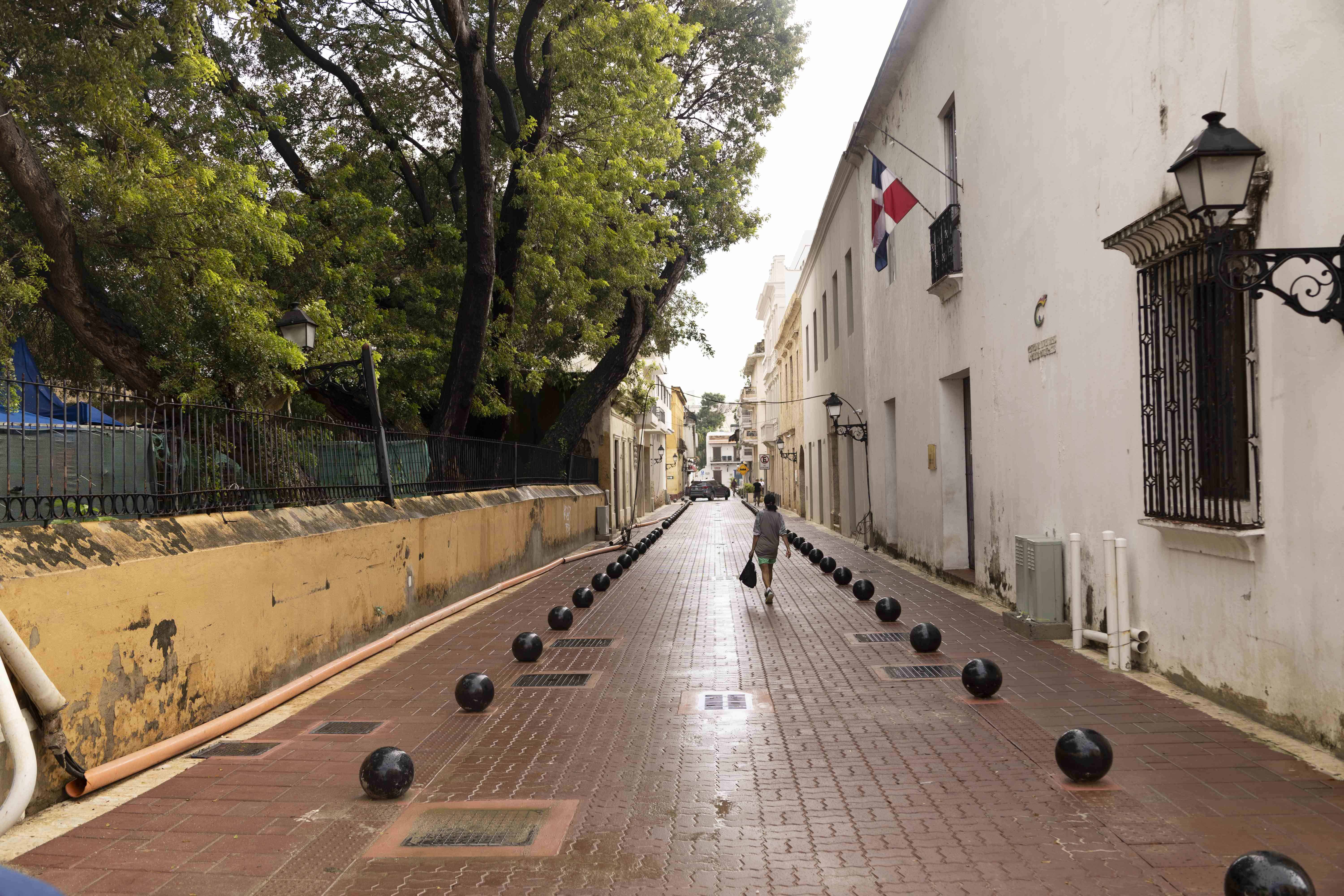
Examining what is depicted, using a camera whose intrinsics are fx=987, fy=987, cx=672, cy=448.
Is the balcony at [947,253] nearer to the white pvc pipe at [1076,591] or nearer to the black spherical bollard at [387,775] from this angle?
the white pvc pipe at [1076,591]

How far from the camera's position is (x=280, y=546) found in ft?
24.9

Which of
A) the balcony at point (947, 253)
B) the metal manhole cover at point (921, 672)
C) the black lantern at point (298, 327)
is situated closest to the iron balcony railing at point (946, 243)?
the balcony at point (947, 253)

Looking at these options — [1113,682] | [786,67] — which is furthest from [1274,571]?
[786,67]

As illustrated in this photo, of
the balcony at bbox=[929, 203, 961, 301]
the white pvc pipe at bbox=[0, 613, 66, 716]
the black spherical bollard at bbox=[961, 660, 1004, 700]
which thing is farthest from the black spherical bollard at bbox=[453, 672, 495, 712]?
the balcony at bbox=[929, 203, 961, 301]

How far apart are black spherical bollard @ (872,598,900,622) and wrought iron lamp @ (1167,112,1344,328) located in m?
5.42

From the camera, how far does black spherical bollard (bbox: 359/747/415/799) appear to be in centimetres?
494

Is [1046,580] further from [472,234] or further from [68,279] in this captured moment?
[68,279]

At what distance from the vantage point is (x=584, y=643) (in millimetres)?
9711

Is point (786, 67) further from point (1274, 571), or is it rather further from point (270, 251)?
point (1274, 571)

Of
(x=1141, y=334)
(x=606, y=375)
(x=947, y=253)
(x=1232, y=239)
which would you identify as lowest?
(x=1141, y=334)

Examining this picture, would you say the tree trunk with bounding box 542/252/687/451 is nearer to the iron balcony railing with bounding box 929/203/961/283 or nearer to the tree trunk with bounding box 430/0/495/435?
the tree trunk with bounding box 430/0/495/435

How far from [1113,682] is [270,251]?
11.4 meters

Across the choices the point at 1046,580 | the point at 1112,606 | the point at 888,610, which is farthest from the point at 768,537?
the point at 1112,606

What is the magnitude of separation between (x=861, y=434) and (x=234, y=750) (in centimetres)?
1764
